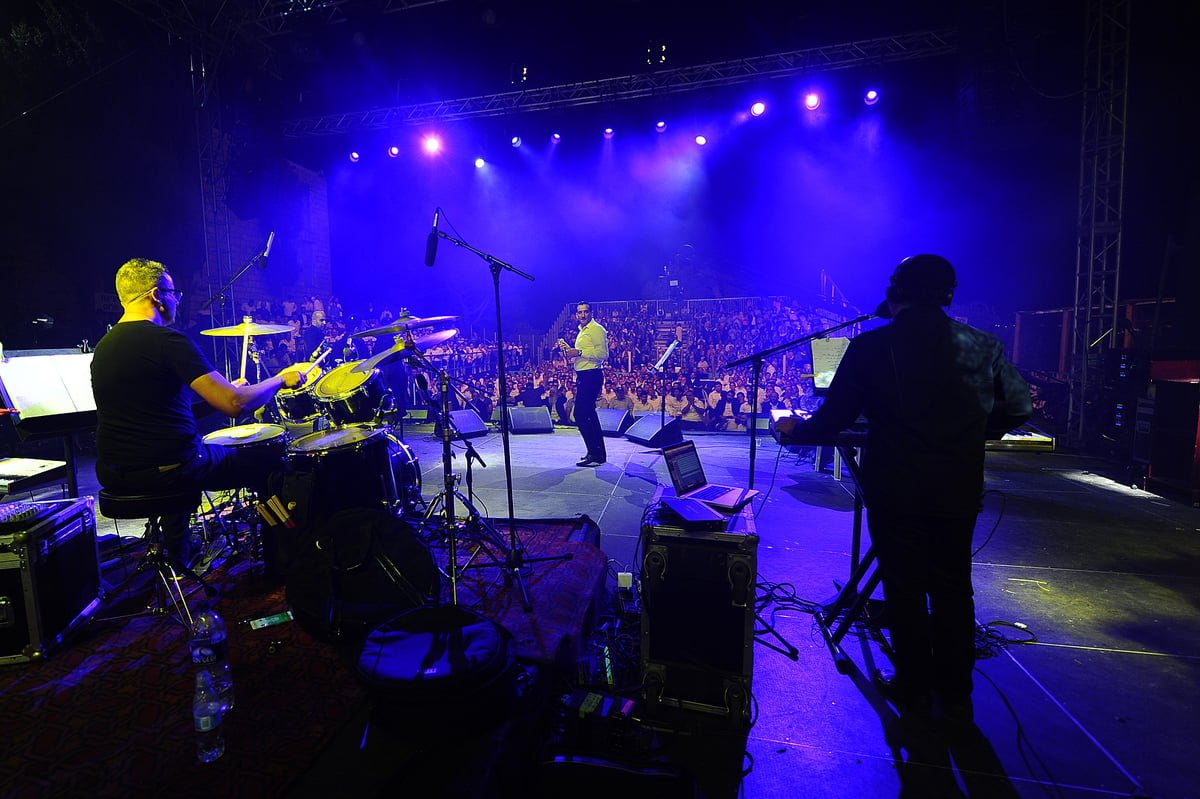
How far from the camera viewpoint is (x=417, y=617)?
7.15ft

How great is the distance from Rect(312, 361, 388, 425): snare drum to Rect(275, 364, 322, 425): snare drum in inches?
3.5

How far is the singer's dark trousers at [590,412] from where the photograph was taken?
7.07 meters

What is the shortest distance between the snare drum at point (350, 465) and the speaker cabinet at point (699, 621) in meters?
1.89

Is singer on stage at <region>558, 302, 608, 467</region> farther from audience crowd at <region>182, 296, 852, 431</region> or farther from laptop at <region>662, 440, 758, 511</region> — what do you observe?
laptop at <region>662, 440, 758, 511</region>

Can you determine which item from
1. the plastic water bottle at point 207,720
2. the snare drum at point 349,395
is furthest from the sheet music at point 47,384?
the plastic water bottle at point 207,720

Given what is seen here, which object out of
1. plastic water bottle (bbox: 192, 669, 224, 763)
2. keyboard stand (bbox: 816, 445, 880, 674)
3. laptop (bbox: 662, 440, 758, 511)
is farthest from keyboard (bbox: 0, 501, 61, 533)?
keyboard stand (bbox: 816, 445, 880, 674)

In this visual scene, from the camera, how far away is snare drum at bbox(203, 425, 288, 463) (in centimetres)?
315

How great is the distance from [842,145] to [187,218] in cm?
1343

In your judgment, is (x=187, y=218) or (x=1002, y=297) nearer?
(x=187, y=218)

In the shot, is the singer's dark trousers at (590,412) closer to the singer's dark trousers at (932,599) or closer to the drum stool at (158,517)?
the drum stool at (158,517)

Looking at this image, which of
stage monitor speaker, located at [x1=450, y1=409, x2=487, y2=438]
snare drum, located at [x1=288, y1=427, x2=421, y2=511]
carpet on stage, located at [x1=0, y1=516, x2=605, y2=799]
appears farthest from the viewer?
stage monitor speaker, located at [x1=450, y1=409, x2=487, y2=438]

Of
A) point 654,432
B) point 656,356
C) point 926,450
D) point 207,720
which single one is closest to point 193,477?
point 207,720

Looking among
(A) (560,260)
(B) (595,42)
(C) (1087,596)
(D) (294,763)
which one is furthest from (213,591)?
(A) (560,260)

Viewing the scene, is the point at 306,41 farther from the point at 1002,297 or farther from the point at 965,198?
the point at 1002,297
